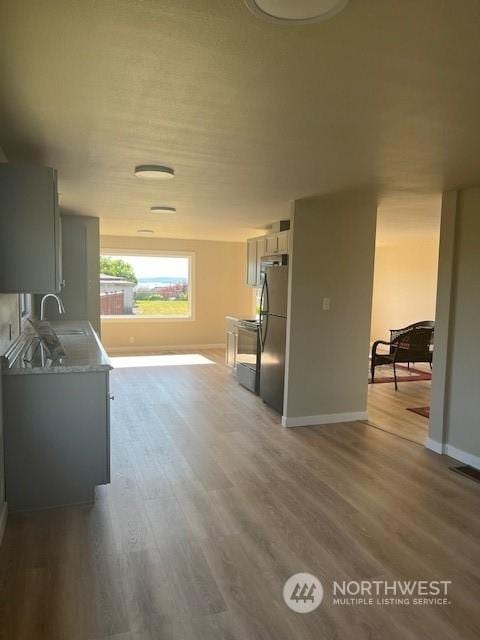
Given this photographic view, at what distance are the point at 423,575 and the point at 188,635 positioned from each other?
121 cm

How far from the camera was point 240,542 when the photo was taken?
255cm

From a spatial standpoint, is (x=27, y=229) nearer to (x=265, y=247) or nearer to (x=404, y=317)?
(x=265, y=247)

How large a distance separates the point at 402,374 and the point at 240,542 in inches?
216

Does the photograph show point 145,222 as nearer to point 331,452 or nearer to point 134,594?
point 331,452

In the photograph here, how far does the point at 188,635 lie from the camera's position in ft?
6.11

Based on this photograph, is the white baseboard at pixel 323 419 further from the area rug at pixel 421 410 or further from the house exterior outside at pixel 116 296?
the house exterior outside at pixel 116 296

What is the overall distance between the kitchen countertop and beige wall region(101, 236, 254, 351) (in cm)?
452

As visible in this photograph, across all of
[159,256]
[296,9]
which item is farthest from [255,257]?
[296,9]

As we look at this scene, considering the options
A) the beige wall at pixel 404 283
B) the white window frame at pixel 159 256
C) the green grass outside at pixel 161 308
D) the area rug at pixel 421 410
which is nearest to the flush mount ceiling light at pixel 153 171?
the area rug at pixel 421 410

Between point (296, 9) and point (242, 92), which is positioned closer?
point (296, 9)

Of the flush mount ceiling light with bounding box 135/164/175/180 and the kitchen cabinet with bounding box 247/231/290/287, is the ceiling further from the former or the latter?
the kitchen cabinet with bounding box 247/231/290/287

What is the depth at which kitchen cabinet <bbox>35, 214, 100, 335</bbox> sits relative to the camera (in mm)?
5898

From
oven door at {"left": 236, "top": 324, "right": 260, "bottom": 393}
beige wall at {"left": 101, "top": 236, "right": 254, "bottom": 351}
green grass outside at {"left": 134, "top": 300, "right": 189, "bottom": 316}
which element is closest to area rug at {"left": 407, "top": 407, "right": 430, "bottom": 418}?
oven door at {"left": 236, "top": 324, "right": 260, "bottom": 393}

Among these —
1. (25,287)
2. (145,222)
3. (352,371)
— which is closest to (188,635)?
(25,287)
